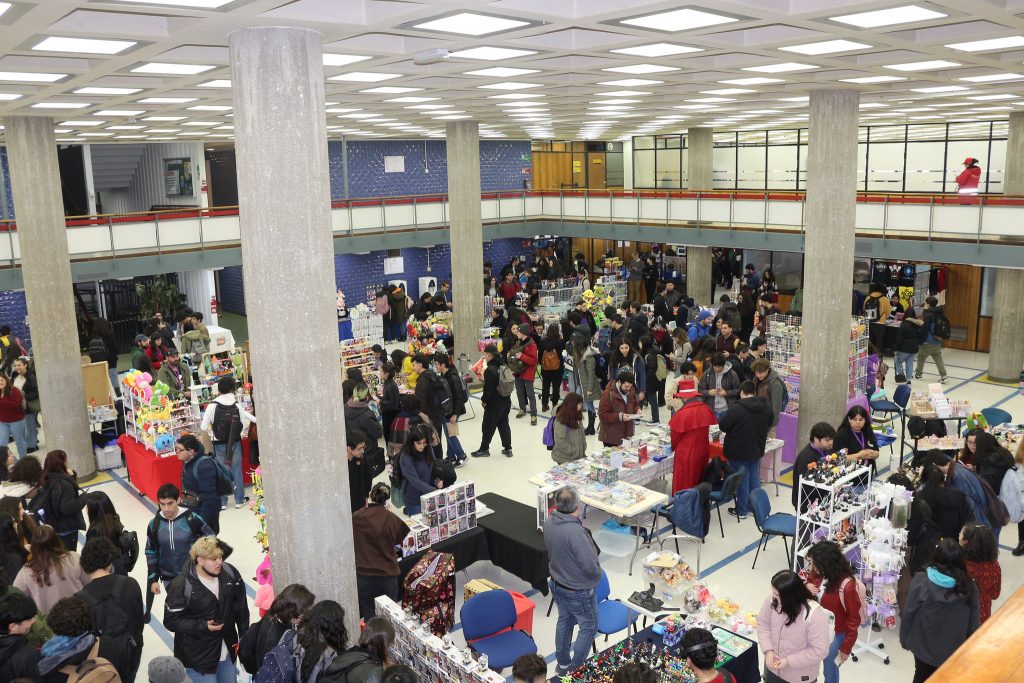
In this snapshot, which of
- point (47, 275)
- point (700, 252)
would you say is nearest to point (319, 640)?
point (47, 275)

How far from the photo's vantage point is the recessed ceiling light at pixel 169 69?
7430mm

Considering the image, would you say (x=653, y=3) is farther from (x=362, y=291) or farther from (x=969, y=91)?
(x=362, y=291)

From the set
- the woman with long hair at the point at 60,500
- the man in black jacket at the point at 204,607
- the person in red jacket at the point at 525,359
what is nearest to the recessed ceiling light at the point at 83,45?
the man in black jacket at the point at 204,607

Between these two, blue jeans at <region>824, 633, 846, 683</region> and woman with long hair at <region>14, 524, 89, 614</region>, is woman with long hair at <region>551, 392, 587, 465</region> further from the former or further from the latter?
woman with long hair at <region>14, 524, 89, 614</region>

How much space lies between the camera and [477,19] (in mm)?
6035

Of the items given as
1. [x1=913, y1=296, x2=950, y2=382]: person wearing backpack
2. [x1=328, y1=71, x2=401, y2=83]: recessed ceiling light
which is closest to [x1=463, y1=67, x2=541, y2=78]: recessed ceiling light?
[x1=328, y1=71, x2=401, y2=83]: recessed ceiling light

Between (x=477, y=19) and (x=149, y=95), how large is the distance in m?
5.71

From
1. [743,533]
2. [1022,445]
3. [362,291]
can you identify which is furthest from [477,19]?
[362,291]

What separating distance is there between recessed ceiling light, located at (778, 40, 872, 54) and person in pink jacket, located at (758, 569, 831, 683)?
15.7 feet

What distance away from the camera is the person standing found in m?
6.98

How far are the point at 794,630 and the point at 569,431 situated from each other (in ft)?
15.9

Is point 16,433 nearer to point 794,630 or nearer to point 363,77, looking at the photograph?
point 363,77

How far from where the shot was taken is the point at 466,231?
57.7 ft

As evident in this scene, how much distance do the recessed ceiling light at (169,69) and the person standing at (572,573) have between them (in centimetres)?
508
